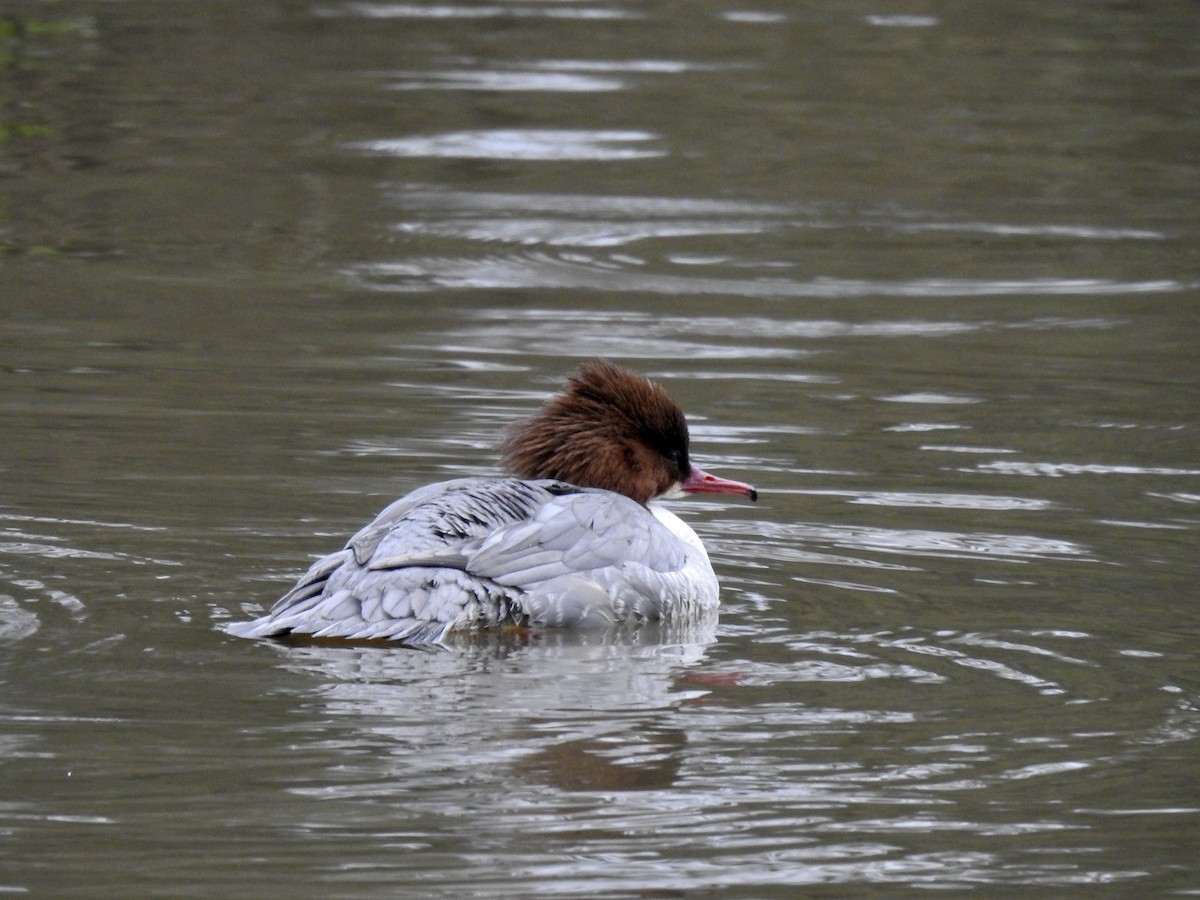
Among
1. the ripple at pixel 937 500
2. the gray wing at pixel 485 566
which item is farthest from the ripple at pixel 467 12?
the gray wing at pixel 485 566

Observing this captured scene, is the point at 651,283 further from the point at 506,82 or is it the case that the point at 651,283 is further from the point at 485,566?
→ the point at 485,566

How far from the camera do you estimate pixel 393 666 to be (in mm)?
6582

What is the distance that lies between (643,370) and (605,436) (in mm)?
3299

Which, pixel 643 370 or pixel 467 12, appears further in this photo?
pixel 467 12

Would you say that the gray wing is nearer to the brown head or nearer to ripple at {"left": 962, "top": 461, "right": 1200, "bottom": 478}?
the brown head

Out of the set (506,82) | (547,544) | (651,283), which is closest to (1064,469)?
(547,544)

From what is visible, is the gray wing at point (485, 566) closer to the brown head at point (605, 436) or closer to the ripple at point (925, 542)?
the brown head at point (605, 436)

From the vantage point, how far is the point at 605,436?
7992mm

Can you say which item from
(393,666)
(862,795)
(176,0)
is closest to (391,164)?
(176,0)

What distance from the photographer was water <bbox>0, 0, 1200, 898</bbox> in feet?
17.7

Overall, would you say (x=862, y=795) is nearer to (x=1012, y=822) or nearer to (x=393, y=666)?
(x=1012, y=822)

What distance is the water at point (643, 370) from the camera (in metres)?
5.40

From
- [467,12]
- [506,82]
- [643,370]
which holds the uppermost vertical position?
[467,12]

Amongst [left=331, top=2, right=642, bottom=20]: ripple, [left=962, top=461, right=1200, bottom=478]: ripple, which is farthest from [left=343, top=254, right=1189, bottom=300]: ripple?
[left=331, top=2, right=642, bottom=20]: ripple
